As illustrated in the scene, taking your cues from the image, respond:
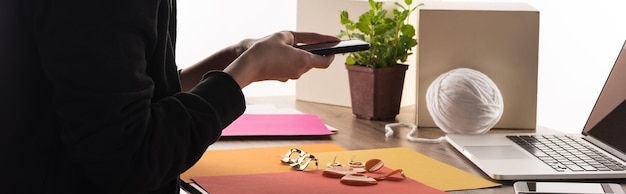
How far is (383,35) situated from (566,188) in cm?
74

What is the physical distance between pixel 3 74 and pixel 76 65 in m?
0.09

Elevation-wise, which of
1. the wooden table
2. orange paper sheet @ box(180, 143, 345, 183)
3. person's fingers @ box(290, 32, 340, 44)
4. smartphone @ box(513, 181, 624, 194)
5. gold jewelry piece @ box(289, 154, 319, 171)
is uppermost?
person's fingers @ box(290, 32, 340, 44)

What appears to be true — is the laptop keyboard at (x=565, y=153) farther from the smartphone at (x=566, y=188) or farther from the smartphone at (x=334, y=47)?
the smartphone at (x=334, y=47)

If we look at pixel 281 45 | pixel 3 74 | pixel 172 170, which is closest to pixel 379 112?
pixel 281 45

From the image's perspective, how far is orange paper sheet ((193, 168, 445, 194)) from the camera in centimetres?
113

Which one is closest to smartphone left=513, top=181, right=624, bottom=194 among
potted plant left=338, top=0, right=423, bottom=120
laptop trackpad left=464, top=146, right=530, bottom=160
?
laptop trackpad left=464, top=146, right=530, bottom=160

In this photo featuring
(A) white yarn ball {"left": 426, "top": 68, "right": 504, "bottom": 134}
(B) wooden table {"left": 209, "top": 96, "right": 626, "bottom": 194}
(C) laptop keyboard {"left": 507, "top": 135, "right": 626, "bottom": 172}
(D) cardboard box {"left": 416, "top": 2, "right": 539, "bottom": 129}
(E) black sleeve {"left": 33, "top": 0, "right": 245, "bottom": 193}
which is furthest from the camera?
(D) cardboard box {"left": 416, "top": 2, "right": 539, "bottom": 129}

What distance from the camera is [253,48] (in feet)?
3.44

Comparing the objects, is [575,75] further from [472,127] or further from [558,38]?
[472,127]

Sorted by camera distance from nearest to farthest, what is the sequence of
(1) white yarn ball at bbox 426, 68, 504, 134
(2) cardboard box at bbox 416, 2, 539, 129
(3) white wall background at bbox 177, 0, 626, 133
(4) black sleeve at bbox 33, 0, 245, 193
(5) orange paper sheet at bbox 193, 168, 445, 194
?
(4) black sleeve at bbox 33, 0, 245, 193
(5) orange paper sheet at bbox 193, 168, 445, 194
(1) white yarn ball at bbox 426, 68, 504, 134
(2) cardboard box at bbox 416, 2, 539, 129
(3) white wall background at bbox 177, 0, 626, 133

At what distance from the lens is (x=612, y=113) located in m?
1.37

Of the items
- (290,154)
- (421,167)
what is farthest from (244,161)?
(421,167)

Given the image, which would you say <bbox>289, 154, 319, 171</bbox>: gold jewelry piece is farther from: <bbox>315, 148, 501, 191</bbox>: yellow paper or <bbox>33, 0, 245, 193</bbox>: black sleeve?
<bbox>33, 0, 245, 193</bbox>: black sleeve

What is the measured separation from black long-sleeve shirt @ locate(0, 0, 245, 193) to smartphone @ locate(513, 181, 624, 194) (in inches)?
16.9
